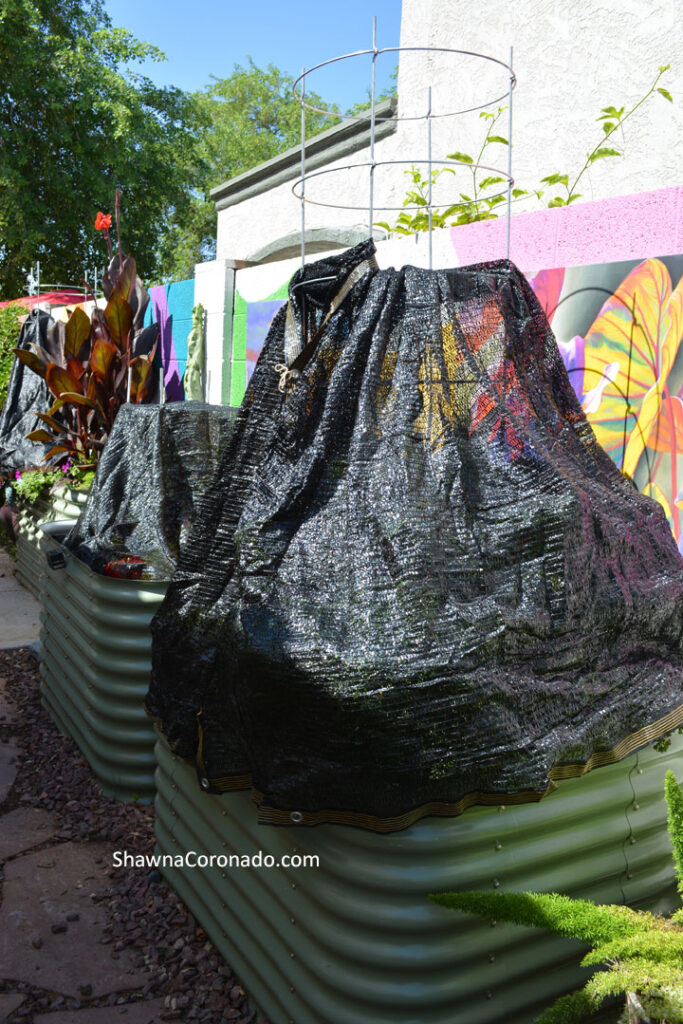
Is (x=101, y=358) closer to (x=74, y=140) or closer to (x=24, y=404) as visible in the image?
(x=24, y=404)

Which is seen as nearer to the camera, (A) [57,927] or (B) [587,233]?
(A) [57,927]

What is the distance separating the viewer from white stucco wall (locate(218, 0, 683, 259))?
611cm

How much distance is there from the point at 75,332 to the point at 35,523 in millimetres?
1495

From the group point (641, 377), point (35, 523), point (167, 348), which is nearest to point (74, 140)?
point (167, 348)

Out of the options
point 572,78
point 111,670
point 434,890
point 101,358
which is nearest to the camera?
point 434,890

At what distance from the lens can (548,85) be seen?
682 cm

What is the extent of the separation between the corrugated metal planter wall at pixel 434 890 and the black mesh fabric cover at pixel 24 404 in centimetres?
608

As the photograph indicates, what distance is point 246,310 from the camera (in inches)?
243

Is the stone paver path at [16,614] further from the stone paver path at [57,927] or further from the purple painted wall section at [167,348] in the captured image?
the stone paver path at [57,927]

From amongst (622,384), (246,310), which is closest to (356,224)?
(246,310)

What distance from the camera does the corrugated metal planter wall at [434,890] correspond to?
198 cm

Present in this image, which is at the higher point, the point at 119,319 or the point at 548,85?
the point at 548,85

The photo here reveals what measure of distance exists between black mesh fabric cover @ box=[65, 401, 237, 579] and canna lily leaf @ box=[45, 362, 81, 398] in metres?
2.57

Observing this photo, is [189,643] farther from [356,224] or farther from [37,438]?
[356,224]
